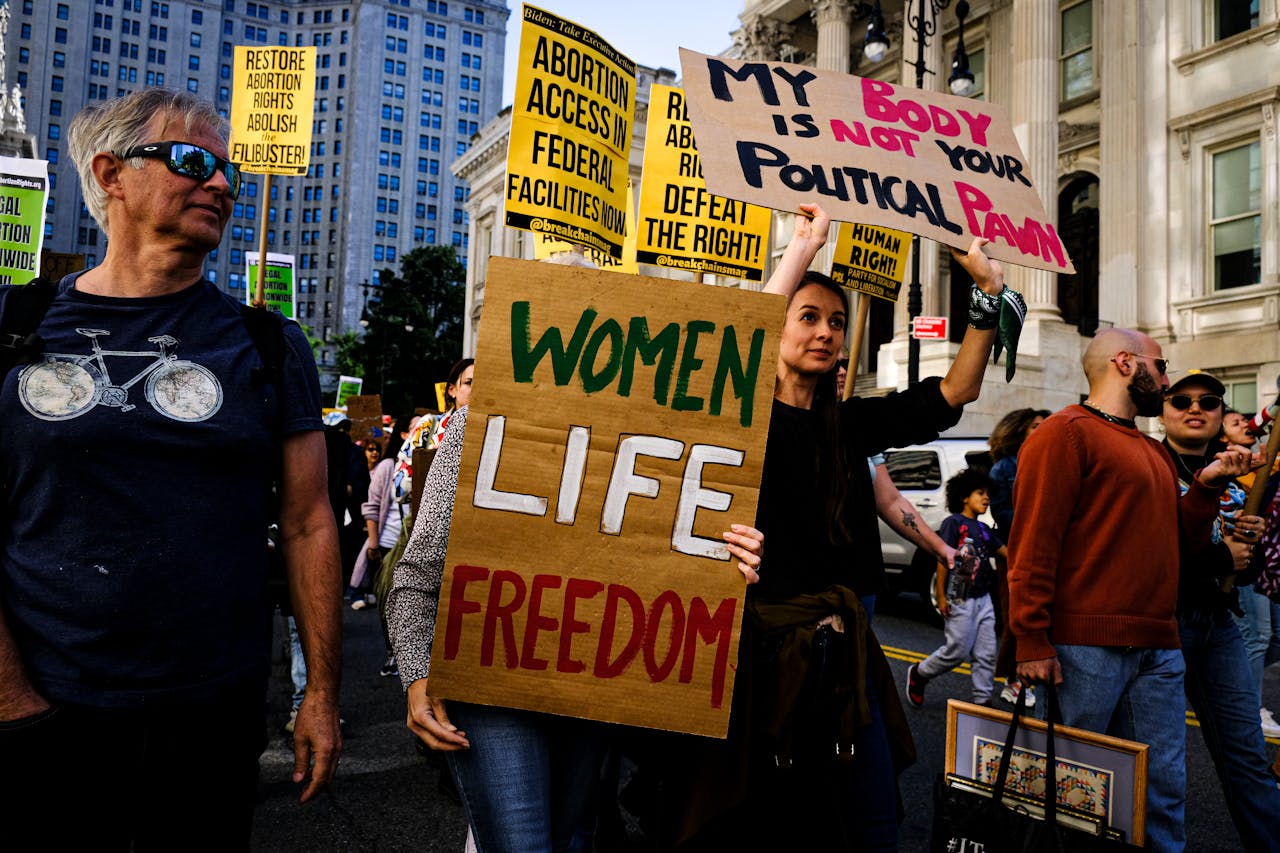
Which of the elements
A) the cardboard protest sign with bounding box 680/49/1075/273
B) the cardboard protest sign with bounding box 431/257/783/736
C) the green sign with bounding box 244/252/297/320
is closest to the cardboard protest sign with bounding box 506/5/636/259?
the cardboard protest sign with bounding box 680/49/1075/273

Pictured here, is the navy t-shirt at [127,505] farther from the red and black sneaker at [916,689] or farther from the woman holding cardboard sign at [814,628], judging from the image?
the red and black sneaker at [916,689]

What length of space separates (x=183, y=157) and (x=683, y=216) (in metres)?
5.55

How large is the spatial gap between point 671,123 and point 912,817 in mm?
5112

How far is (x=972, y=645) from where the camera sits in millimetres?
6469

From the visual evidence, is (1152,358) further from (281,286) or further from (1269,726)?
(281,286)

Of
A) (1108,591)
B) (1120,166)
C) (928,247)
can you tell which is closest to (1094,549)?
(1108,591)

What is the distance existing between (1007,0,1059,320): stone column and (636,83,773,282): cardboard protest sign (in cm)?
1359

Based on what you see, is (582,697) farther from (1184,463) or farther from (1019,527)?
(1184,463)

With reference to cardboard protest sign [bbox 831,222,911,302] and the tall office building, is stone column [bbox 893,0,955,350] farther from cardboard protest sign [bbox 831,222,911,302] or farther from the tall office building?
the tall office building

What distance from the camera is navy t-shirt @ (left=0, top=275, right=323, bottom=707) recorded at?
5.99ft

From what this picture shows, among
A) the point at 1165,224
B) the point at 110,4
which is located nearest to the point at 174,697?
the point at 1165,224

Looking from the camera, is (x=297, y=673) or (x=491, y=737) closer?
(x=491, y=737)

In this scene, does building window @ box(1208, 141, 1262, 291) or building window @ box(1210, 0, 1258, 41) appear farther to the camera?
building window @ box(1210, 0, 1258, 41)

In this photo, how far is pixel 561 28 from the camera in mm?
6648
